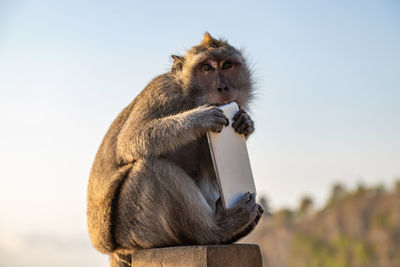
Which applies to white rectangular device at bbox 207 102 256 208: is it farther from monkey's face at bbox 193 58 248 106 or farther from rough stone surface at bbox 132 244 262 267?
rough stone surface at bbox 132 244 262 267

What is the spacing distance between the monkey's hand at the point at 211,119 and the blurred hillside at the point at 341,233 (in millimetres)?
18341

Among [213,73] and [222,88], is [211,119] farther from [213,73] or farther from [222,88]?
[213,73]

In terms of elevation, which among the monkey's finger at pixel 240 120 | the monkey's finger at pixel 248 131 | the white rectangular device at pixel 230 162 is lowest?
the white rectangular device at pixel 230 162

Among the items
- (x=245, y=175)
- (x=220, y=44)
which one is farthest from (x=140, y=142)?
(x=220, y=44)

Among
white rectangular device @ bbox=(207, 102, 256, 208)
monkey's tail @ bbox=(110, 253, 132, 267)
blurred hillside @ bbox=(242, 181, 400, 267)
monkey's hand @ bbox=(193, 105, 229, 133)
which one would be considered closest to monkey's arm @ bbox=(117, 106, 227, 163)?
monkey's hand @ bbox=(193, 105, 229, 133)

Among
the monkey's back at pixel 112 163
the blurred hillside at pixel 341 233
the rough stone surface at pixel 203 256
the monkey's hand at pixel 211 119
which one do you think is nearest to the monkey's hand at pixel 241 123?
the monkey's hand at pixel 211 119

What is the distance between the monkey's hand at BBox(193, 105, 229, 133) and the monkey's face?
0.38 meters

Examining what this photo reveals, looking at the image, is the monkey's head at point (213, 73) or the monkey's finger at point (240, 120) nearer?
the monkey's finger at point (240, 120)

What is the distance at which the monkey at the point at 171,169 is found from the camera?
538 centimetres

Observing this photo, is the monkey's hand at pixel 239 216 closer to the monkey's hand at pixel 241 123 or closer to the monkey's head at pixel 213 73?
the monkey's hand at pixel 241 123

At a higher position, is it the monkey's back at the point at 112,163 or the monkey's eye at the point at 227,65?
the monkey's eye at the point at 227,65

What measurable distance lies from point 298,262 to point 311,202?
3.28 meters

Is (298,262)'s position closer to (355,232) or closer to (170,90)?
(355,232)

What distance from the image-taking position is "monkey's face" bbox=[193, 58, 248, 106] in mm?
5902
